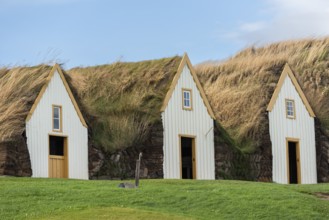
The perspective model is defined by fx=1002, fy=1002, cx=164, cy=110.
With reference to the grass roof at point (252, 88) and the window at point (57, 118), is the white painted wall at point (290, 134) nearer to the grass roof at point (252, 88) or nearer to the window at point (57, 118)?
the grass roof at point (252, 88)

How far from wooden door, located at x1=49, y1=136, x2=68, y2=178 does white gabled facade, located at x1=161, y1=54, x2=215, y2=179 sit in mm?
5169

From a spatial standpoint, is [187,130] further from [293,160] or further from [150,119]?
[293,160]

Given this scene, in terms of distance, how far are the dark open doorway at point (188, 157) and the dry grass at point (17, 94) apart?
787cm

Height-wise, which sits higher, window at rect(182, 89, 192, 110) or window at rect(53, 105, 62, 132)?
window at rect(182, 89, 192, 110)

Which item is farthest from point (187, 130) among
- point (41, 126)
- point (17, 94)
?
point (17, 94)

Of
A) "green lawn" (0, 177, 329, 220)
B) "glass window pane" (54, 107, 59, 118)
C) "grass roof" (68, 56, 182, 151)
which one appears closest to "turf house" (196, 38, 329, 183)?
"grass roof" (68, 56, 182, 151)

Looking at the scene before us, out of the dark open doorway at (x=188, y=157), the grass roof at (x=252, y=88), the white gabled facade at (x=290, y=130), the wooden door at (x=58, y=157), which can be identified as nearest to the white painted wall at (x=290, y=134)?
the white gabled facade at (x=290, y=130)

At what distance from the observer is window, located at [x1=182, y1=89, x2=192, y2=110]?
4862cm

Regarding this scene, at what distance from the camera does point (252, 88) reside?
52625 millimetres

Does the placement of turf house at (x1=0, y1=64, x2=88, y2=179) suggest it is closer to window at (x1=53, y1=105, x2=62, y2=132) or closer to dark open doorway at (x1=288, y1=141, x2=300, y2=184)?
window at (x1=53, y1=105, x2=62, y2=132)

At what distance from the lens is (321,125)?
177 feet

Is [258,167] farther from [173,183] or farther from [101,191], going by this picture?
[101,191]

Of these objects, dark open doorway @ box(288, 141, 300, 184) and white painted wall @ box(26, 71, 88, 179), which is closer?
white painted wall @ box(26, 71, 88, 179)

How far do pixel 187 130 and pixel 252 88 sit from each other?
6021mm
